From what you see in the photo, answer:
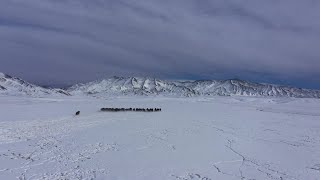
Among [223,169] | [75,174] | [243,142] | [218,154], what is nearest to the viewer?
[75,174]

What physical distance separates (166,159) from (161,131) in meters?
10.8

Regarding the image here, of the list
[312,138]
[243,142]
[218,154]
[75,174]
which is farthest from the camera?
[312,138]

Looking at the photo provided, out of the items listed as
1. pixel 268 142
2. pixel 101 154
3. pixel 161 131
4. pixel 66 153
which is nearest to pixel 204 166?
pixel 101 154

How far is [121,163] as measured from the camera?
17109mm

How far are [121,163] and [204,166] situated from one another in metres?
4.17

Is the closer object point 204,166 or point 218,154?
point 204,166

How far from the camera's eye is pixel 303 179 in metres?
15.1

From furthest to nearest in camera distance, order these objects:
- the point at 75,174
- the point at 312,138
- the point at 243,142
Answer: the point at 312,138, the point at 243,142, the point at 75,174

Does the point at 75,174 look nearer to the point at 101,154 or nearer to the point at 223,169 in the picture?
the point at 101,154

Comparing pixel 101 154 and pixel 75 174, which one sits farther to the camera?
pixel 101 154

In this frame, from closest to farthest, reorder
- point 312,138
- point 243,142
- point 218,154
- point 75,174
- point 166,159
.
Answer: point 75,174 < point 166,159 < point 218,154 < point 243,142 < point 312,138

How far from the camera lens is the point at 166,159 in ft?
59.4

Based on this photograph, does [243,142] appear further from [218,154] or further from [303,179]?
[303,179]

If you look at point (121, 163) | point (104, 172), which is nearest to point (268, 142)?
point (121, 163)
